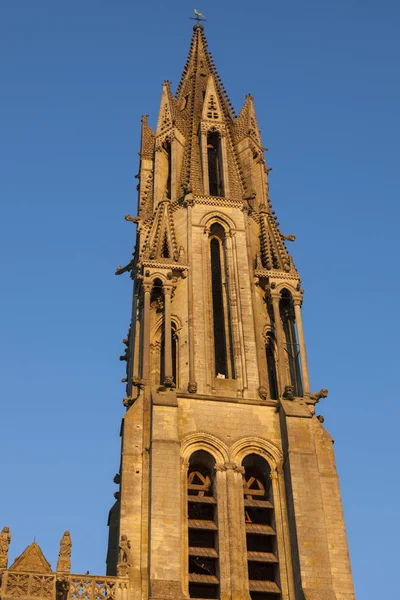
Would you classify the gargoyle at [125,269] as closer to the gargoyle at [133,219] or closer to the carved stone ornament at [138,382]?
the gargoyle at [133,219]

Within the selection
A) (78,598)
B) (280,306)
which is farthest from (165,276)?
(78,598)

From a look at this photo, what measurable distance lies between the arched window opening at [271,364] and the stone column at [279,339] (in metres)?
0.69

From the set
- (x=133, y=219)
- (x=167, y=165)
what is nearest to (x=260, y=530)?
(x=133, y=219)

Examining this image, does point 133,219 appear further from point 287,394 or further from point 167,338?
Result: point 287,394

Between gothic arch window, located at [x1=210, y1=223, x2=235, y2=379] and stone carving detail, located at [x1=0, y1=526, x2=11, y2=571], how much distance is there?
27.0 feet

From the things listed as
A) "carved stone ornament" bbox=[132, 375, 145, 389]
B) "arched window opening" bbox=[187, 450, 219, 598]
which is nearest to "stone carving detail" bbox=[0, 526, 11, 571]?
"arched window opening" bbox=[187, 450, 219, 598]

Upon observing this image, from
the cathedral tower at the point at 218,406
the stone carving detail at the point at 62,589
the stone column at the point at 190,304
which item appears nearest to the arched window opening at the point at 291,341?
the cathedral tower at the point at 218,406

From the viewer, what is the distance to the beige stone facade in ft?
81.7

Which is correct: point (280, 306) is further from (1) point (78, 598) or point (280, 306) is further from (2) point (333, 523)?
(1) point (78, 598)

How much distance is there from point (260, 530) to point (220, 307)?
8.16 meters

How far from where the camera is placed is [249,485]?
27.7 metres

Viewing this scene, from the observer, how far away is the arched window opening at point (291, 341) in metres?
30.7

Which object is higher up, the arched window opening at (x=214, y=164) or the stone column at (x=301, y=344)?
the arched window opening at (x=214, y=164)

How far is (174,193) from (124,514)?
537 inches
